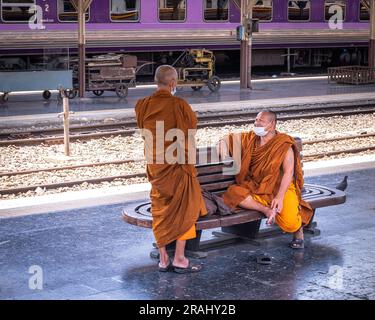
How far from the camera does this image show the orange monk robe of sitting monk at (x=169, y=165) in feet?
19.3

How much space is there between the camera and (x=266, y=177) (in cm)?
657

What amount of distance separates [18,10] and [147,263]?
17.4m

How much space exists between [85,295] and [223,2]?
21.5 m

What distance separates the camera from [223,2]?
2611 cm

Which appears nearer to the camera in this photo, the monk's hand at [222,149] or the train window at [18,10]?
the monk's hand at [222,149]

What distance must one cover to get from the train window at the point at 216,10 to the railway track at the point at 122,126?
8.21m

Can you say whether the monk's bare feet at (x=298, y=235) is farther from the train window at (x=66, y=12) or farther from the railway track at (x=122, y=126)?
the train window at (x=66, y=12)

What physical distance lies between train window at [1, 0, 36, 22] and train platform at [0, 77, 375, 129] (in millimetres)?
2415

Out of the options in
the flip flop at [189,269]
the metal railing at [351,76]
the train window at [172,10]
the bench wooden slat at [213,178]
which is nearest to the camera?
the flip flop at [189,269]

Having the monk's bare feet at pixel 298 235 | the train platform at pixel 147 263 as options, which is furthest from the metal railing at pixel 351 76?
the monk's bare feet at pixel 298 235

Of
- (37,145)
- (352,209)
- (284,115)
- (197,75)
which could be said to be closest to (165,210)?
(352,209)

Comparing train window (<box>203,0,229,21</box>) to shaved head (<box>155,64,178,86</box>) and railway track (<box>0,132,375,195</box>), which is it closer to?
railway track (<box>0,132,375,195</box>)

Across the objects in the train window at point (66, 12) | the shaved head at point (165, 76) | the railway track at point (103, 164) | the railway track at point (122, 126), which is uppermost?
the train window at point (66, 12)

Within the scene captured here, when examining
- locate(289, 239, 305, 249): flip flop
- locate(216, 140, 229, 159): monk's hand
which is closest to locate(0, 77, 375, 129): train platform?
locate(216, 140, 229, 159): monk's hand
